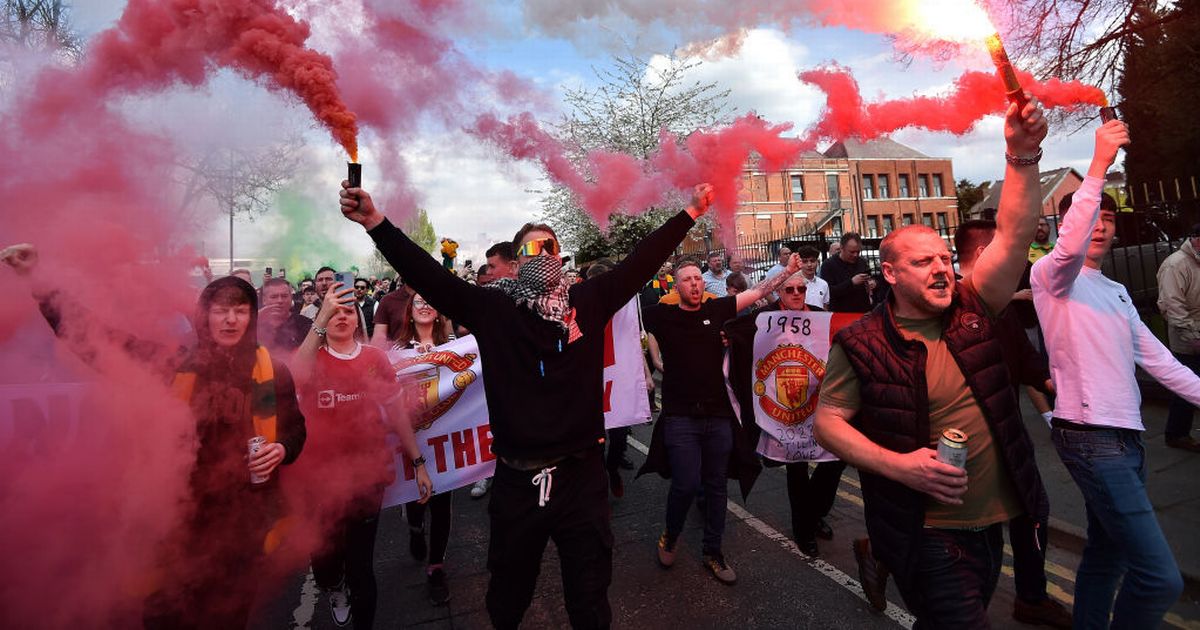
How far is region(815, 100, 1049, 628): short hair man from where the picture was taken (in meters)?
2.28

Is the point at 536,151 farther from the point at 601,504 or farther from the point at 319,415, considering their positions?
the point at 601,504

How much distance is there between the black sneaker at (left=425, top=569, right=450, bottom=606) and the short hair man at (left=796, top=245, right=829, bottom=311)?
4701 millimetres

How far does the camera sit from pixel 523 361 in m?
2.81

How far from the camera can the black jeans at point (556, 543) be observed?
2707 millimetres

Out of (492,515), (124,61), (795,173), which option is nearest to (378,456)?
(492,515)

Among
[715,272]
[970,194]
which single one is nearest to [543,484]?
[715,272]

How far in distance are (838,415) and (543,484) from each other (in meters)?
1.26

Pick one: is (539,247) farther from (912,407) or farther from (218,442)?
(912,407)

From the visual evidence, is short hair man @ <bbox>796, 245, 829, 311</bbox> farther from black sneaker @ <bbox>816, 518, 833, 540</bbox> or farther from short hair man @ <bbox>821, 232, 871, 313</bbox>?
black sneaker @ <bbox>816, 518, 833, 540</bbox>

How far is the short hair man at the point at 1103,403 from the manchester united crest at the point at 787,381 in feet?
6.94

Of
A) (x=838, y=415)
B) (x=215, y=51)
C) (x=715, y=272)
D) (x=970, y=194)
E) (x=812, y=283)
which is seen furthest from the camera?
(x=970, y=194)

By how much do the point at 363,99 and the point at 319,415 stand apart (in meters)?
2.03

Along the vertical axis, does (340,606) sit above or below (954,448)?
below

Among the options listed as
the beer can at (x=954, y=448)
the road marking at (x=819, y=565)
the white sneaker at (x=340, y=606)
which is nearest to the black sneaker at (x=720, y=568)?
the road marking at (x=819, y=565)
